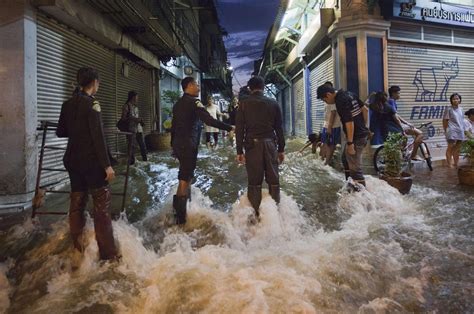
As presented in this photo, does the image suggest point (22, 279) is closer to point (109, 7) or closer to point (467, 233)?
point (467, 233)

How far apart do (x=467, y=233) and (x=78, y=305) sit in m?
4.46

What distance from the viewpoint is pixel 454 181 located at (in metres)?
7.47

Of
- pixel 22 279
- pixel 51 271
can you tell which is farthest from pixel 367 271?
pixel 22 279

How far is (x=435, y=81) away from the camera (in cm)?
1152

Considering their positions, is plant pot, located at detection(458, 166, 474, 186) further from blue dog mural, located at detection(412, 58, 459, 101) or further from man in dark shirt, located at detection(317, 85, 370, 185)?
blue dog mural, located at detection(412, 58, 459, 101)

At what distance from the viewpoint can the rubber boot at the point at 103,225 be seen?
12.1 ft

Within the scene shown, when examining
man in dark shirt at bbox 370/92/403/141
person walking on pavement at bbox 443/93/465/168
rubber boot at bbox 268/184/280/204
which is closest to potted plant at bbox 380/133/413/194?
man in dark shirt at bbox 370/92/403/141

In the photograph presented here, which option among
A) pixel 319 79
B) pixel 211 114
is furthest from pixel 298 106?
pixel 211 114

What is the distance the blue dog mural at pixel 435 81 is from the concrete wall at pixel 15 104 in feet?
34.7

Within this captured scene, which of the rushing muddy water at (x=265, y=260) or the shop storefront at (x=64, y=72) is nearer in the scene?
the rushing muddy water at (x=265, y=260)

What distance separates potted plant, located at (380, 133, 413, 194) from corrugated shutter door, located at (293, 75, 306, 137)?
39.0 ft

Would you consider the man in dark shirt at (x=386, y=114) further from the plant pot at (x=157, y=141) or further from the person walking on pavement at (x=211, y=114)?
the plant pot at (x=157, y=141)

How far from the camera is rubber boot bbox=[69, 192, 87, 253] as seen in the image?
A: 12.6 ft

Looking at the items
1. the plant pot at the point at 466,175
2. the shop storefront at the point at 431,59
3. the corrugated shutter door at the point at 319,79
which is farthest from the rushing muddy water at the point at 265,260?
the corrugated shutter door at the point at 319,79
